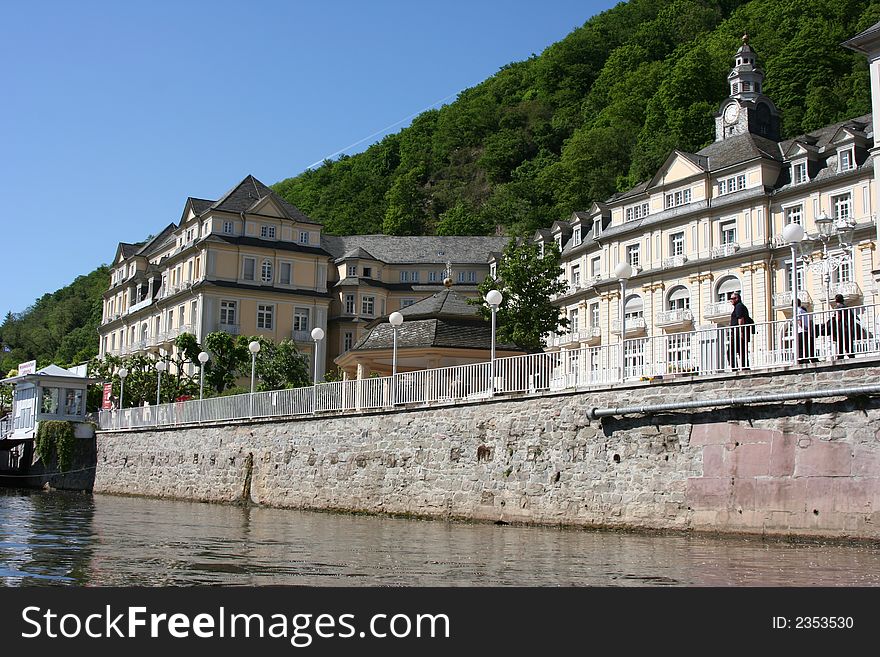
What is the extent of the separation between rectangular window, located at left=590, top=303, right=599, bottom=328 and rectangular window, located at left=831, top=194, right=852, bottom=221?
17952 millimetres

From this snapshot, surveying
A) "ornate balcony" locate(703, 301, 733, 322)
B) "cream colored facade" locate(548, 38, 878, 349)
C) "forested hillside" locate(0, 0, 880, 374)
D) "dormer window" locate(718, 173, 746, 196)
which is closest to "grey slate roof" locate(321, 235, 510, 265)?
"forested hillside" locate(0, 0, 880, 374)

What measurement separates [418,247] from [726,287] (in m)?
38.5

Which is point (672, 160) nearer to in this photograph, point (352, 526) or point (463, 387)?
point (463, 387)

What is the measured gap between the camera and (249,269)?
222 feet

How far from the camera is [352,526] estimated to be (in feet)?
67.1

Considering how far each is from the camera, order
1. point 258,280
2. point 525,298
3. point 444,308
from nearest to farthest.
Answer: point 444,308 < point 525,298 < point 258,280

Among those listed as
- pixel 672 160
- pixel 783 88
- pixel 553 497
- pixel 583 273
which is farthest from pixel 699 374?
pixel 783 88

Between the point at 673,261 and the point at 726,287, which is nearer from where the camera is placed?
the point at 726,287

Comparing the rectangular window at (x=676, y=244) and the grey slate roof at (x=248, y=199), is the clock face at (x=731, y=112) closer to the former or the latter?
the rectangular window at (x=676, y=244)

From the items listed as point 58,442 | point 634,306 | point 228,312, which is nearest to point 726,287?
point 634,306

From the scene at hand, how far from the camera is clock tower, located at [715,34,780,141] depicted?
65.1 m

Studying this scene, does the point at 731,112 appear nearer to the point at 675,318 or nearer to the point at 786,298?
the point at 675,318

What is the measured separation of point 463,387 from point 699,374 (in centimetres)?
684

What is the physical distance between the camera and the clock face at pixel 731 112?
65688mm
